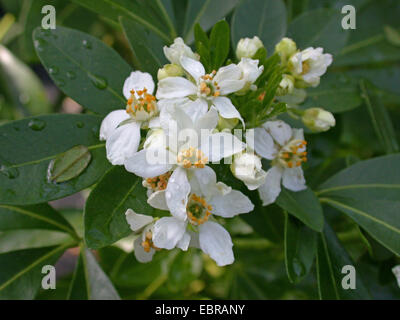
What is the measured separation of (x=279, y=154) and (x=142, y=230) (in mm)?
488

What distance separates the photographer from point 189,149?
111 cm

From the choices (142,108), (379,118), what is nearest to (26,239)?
(142,108)

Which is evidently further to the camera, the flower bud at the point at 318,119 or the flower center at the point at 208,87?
the flower bud at the point at 318,119

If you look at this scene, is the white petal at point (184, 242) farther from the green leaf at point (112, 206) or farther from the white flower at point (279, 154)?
the white flower at point (279, 154)

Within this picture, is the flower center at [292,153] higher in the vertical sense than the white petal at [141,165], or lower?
lower

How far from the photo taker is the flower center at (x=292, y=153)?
1317mm

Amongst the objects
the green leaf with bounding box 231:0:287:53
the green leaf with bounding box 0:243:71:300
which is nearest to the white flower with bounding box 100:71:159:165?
the green leaf with bounding box 231:0:287:53

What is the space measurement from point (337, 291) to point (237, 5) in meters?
1.10

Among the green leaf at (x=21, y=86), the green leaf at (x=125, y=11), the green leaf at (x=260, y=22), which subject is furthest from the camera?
the green leaf at (x=21, y=86)

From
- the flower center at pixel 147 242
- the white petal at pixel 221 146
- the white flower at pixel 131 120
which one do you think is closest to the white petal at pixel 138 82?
the white flower at pixel 131 120

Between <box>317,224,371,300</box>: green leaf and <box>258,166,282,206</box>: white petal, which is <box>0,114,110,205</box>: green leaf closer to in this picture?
<box>258,166,282,206</box>: white petal
